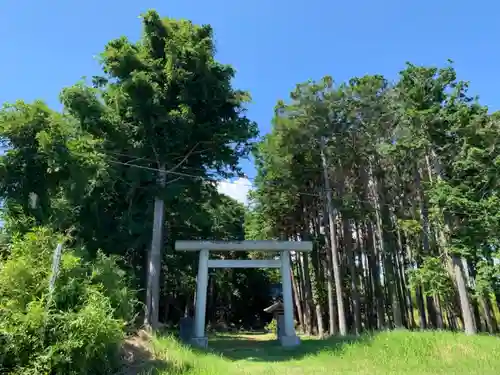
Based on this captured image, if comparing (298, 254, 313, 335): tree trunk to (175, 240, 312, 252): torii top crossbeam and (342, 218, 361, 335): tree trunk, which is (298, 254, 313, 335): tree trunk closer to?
(342, 218, 361, 335): tree trunk

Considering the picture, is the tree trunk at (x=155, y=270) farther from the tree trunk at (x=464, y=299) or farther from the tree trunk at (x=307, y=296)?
the tree trunk at (x=307, y=296)

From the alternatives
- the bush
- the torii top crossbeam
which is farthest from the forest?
the torii top crossbeam

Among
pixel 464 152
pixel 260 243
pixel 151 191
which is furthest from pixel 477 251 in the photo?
pixel 151 191

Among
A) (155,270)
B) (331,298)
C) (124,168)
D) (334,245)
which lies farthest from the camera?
(331,298)

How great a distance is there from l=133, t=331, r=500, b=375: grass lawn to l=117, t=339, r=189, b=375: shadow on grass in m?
0.03

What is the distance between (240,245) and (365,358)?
5.50 meters

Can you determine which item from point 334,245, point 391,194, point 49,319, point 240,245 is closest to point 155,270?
point 240,245

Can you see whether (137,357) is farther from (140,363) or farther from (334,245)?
(334,245)

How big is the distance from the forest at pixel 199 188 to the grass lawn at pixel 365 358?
1.38 m

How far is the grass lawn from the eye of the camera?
25.2 feet

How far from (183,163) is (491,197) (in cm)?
1045

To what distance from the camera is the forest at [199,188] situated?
6.17 meters

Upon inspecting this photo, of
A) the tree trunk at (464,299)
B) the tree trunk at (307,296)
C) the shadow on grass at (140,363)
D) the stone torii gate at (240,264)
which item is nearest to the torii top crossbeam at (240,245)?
the stone torii gate at (240,264)

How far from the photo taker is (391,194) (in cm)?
1820
